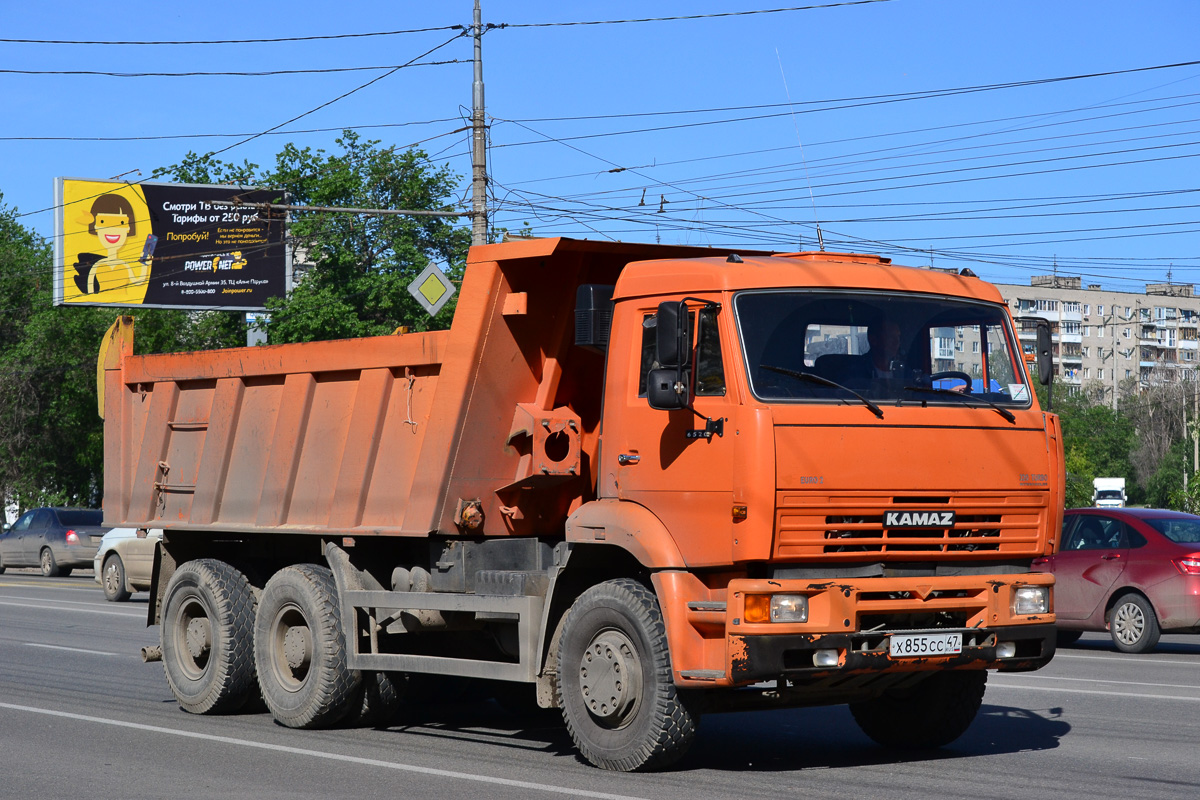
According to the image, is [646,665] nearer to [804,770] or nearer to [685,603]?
[685,603]

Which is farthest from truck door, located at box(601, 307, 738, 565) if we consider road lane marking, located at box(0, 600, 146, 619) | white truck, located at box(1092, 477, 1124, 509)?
white truck, located at box(1092, 477, 1124, 509)

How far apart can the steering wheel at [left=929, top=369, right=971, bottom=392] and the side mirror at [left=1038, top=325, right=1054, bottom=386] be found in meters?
0.68

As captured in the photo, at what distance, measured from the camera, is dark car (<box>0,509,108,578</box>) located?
33.1m

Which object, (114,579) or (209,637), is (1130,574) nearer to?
(209,637)

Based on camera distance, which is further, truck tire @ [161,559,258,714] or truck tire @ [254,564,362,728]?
truck tire @ [161,559,258,714]

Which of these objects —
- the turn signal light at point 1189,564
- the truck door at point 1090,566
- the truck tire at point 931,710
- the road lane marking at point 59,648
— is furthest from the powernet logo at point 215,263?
the truck tire at point 931,710

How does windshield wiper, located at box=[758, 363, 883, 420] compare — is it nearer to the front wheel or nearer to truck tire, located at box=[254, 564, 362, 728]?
truck tire, located at box=[254, 564, 362, 728]

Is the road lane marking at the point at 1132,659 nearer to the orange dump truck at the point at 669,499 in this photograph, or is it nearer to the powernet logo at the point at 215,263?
the orange dump truck at the point at 669,499

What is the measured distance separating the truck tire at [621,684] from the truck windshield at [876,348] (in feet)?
4.55

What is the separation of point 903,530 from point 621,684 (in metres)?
1.70

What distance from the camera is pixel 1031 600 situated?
8086 mm

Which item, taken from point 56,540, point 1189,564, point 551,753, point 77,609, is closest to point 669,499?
point 551,753

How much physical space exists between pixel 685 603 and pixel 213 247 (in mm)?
34271

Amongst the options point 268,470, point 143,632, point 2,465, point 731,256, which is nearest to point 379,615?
point 268,470
